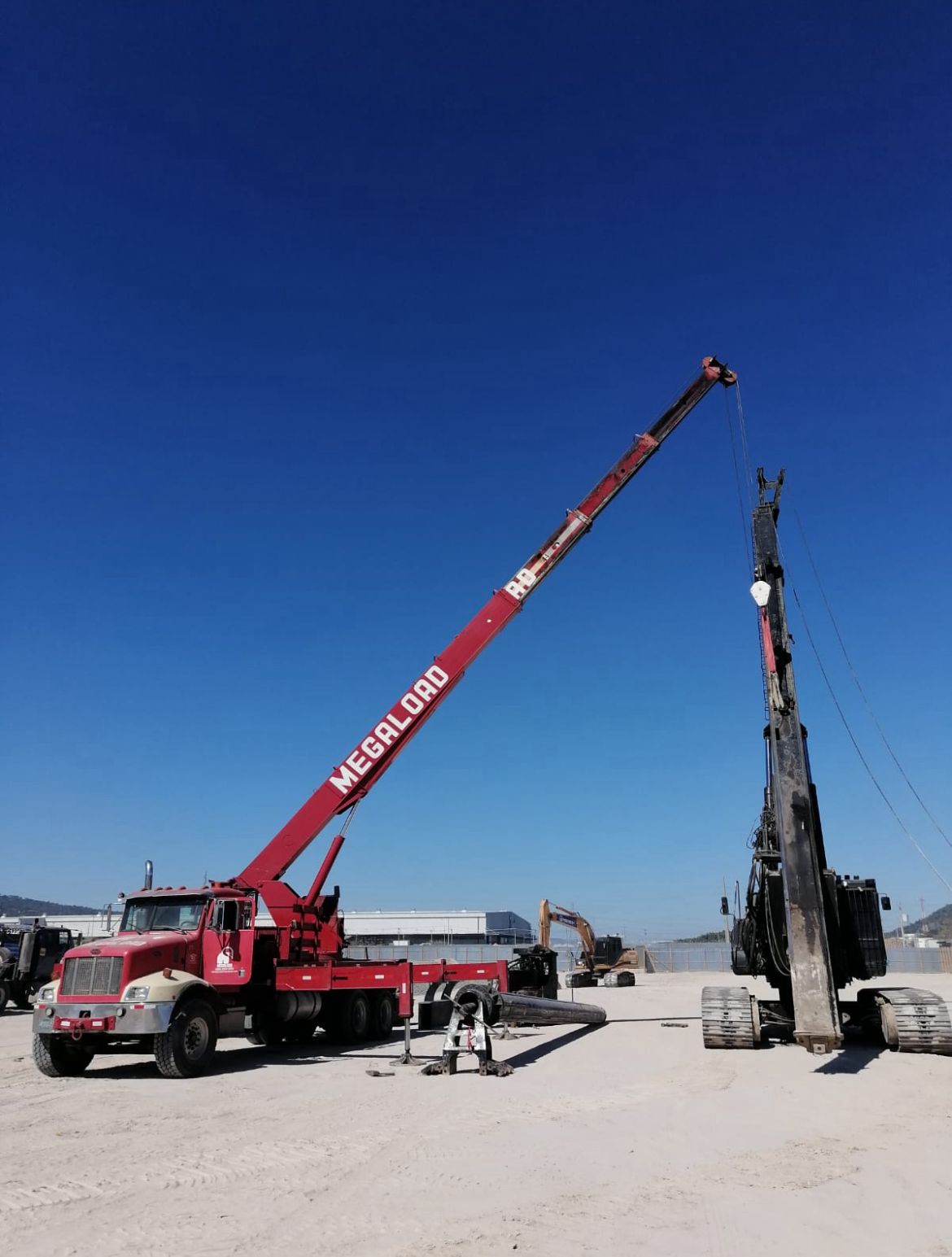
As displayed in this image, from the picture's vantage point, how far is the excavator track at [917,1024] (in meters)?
14.0

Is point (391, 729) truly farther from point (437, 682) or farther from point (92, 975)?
point (92, 975)

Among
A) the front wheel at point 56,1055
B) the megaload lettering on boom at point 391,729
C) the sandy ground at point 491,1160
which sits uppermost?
the megaload lettering on boom at point 391,729

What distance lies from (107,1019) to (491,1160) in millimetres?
7317

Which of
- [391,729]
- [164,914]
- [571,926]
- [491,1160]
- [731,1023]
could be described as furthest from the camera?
[571,926]

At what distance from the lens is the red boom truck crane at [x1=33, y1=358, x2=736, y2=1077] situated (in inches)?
517

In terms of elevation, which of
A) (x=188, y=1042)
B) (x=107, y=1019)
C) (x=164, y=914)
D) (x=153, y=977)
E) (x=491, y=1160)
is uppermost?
(x=164, y=914)

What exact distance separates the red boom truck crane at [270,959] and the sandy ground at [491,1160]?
81 centimetres

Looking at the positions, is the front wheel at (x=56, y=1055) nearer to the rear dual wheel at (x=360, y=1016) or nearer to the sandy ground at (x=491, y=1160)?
the sandy ground at (x=491, y=1160)

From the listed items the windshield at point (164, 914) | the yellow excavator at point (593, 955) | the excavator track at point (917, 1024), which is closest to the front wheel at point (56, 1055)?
the windshield at point (164, 914)

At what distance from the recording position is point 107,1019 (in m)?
12.8

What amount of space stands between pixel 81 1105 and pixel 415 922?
74007mm

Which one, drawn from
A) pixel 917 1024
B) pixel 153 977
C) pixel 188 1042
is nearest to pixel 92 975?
pixel 153 977

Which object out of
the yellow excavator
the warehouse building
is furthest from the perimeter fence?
the warehouse building

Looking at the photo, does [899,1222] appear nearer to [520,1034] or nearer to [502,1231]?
[502,1231]
